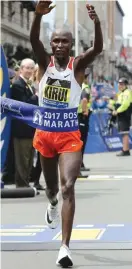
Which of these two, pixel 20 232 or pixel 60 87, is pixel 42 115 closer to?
pixel 60 87

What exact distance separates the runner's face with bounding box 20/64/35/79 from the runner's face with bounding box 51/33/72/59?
370cm

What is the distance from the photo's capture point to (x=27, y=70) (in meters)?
9.55

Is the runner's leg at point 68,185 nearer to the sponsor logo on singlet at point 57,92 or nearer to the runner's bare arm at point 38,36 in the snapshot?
the sponsor logo on singlet at point 57,92

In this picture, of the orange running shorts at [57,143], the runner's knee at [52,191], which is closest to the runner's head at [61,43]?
the orange running shorts at [57,143]

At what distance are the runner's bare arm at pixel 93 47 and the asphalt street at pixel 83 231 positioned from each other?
1.64m

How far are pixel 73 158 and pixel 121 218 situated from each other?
6.98 ft

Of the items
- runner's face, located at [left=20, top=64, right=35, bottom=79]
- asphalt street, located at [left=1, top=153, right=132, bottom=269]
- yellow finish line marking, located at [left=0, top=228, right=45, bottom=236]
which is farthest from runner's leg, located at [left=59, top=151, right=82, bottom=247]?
runner's face, located at [left=20, top=64, right=35, bottom=79]

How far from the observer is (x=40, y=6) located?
18.3 feet

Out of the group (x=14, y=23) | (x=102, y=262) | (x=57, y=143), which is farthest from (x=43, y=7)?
(x=14, y=23)

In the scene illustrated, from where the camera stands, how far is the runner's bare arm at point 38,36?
5.59 meters

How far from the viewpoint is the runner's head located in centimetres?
579

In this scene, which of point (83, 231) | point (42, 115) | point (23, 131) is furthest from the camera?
point (23, 131)

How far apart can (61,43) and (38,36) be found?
20cm

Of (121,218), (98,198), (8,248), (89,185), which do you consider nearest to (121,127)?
(89,185)
